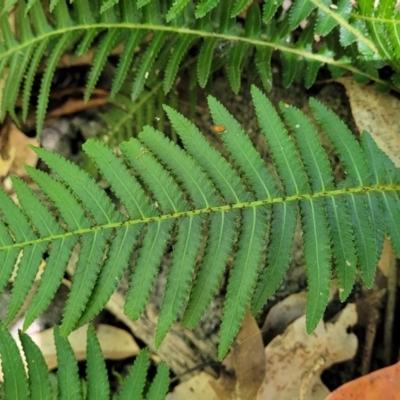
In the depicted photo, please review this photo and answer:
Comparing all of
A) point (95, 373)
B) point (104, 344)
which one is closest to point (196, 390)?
point (104, 344)

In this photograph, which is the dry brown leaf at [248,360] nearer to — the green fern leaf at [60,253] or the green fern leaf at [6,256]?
the green fern leaf at [60,253]

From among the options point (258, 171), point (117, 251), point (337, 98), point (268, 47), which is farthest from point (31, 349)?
point (337, 98)

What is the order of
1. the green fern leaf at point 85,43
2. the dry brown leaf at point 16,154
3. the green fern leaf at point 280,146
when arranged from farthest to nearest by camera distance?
the dry brown leaf at point 16,154, the green fern leaf at point 85,43, the green fern leaf at point 280,146

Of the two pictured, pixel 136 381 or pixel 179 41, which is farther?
pixel 179 41

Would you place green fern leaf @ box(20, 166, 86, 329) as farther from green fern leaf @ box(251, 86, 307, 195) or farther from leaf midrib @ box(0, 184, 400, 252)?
green fern leaf @ box(251, 86, 307, 195)

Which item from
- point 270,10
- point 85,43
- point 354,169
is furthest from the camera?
point 85,43

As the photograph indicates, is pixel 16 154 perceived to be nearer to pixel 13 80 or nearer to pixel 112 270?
pixel 13 80

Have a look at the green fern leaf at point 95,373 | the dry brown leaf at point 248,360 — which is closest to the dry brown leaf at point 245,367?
the dry brown leaf at point 248,360
